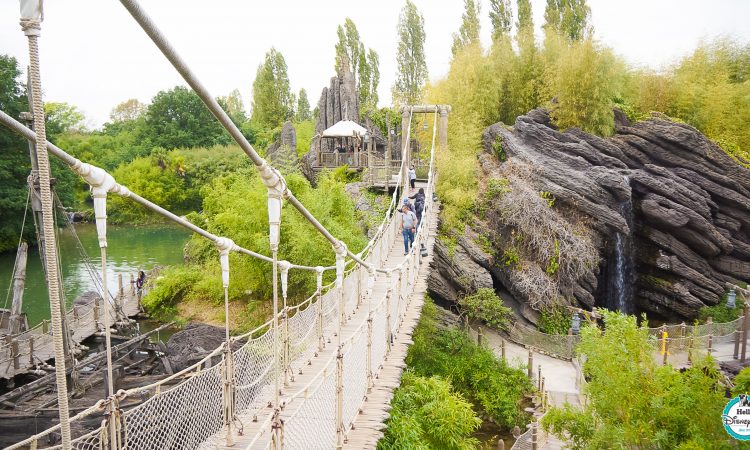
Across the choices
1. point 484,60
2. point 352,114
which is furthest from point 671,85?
point 352,114

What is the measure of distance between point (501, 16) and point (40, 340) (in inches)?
727

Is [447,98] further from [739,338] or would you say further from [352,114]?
[739,338]

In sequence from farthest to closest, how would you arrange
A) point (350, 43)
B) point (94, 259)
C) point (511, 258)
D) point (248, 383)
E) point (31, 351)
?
point (350, 43)
point (94, 259)
point (511, 258)
point (31, 351)
point (248, 383)

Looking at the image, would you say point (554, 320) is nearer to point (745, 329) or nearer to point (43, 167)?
point (745, 329)

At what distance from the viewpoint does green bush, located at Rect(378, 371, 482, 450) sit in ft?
16.6

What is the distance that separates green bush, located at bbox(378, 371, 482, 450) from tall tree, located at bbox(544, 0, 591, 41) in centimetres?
1631

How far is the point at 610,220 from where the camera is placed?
1212 cm

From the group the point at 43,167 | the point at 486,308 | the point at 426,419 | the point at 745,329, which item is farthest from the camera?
the point at 486,308

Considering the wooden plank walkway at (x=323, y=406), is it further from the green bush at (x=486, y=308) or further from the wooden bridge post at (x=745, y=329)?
the wooden bridge post at (x=745, y=329)

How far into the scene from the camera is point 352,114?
62.4 feet

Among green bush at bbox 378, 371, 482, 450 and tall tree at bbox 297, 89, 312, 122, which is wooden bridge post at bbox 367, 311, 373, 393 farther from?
tall tree at bbox 297, 89, 312, 122

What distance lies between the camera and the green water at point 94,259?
14.1 metres

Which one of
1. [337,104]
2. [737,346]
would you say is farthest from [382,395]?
[337,104]

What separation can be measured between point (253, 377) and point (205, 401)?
0.79 m
